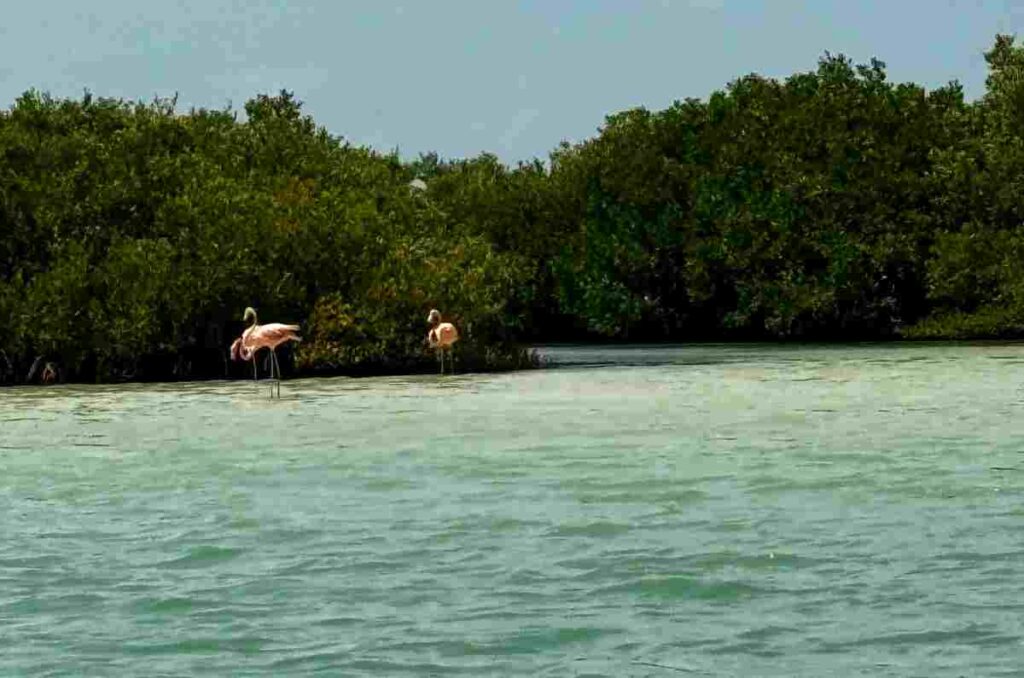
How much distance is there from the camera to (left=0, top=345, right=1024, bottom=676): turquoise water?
10.1m

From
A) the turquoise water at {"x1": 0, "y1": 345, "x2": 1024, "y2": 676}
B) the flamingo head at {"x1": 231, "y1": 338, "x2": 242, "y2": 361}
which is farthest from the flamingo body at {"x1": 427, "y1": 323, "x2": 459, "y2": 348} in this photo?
the turquoise water at {"x1": 0, "y1": 345, "x2": 1024, "y2": 676}

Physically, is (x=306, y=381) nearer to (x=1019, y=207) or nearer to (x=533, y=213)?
(x=1019, y=207)

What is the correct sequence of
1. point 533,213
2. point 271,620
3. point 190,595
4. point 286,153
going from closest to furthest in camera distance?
point 271,620 → point 190,595 → point 286,153 → point 533,213

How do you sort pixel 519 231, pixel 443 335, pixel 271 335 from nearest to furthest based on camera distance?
pixel 271 335 < pixel 443 335 < pixel 519 231

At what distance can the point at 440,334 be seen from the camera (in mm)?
36656

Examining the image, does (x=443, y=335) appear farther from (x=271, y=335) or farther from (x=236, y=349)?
(x=271, y=335)

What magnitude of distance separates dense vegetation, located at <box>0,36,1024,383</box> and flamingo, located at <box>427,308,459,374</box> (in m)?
1.10

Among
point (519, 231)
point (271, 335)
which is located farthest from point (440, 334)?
point (519, 231)

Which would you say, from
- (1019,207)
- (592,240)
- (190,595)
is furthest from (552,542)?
(592,240)

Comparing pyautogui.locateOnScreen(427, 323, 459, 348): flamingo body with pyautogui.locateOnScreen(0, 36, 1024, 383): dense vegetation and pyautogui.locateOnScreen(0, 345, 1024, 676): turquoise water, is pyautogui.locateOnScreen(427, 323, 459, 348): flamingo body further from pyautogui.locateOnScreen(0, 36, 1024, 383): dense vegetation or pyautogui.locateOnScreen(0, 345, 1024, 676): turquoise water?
pyautogui.locateOnScreen(0, 345, 1024, 676): turquoise water

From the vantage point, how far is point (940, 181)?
2341 inches

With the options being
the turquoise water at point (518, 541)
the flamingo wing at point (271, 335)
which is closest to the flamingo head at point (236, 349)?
the flamingo wing at point (271, 335)

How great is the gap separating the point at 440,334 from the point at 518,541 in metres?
22.9

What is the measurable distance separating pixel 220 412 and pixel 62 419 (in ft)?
6.73
